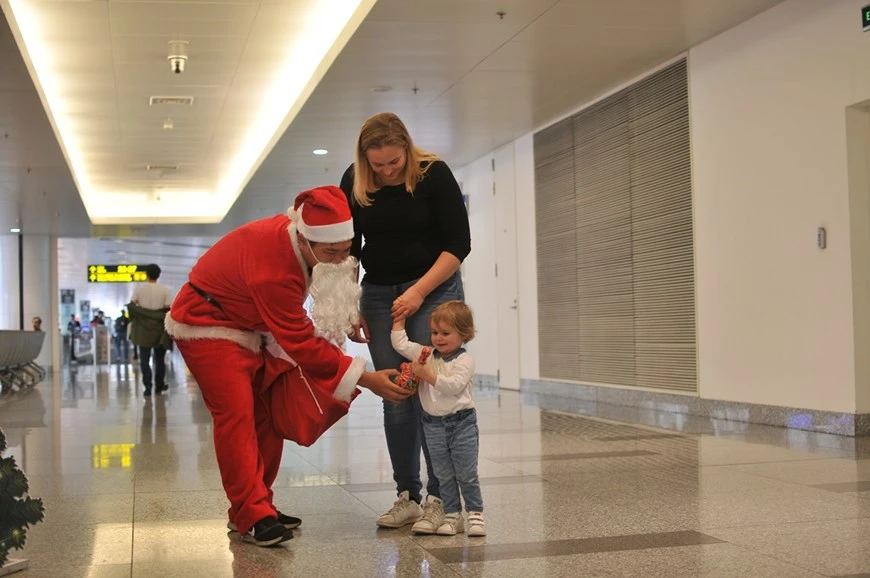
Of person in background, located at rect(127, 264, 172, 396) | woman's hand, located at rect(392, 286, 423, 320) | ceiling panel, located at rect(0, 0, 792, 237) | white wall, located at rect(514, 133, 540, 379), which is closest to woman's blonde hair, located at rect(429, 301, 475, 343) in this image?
woman's hand, located at rect(392, 286, 423, 320)

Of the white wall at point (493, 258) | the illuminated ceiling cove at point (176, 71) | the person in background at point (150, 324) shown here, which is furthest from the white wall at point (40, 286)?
the white wall at point (493, 258)

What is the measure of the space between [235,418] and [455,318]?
2.90ft

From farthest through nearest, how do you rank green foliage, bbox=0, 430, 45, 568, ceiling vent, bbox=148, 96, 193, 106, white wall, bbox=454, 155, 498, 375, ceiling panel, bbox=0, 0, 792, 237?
white wall, bbox=454, 155, 498, 375 → ceiling vent, bbox=148, 96, 193, 106 → ceiling panel, bbox=0, 0, 792, 237 → green foliage, bbox=0, 430, 45, 568

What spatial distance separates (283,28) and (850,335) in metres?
5.81

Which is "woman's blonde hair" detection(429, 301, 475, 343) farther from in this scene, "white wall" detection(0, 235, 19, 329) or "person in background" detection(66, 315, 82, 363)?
"person in background" detection(66, 315, 82, 363)

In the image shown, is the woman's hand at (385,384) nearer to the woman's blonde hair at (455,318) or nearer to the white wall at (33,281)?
the woman's blonde hair at (455,318)

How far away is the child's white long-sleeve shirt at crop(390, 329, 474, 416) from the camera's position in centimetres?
382

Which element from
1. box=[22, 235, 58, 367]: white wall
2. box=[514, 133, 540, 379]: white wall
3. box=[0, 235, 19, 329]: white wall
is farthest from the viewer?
box=[0, 235, 19, 329]: white wall

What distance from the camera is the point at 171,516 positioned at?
4.48 m

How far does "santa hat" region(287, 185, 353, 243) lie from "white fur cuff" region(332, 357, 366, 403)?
18.3 inches

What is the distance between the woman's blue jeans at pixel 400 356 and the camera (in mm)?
4078

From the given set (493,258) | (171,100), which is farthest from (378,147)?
(493,258)

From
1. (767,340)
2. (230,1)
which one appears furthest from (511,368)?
(230,1)

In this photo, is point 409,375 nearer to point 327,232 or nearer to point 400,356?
point 400,356
